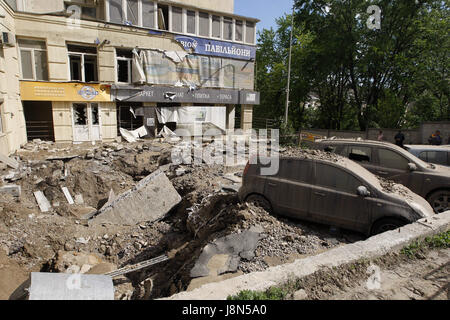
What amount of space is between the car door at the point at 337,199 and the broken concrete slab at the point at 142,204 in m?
4.96

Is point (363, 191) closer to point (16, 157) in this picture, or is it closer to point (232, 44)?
point (16, 157)

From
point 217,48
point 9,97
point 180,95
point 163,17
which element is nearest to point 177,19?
point 163,17

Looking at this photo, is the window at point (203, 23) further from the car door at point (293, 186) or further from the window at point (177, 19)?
the car door at point (293, 186)

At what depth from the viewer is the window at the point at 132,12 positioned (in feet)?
60.3

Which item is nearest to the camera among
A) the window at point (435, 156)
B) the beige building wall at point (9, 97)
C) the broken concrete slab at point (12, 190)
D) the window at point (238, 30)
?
the window at point (435, 156)

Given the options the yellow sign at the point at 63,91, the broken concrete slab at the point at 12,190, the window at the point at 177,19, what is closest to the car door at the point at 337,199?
the broken concrete slab at the point at 12,190

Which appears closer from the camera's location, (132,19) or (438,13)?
(132,19)

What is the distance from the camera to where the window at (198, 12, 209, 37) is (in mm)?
20812

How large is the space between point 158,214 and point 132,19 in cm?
1461

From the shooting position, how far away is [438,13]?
76.2 feet

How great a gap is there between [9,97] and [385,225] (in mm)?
16345

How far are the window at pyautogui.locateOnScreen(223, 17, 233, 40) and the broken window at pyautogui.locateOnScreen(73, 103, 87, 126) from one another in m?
11.3
